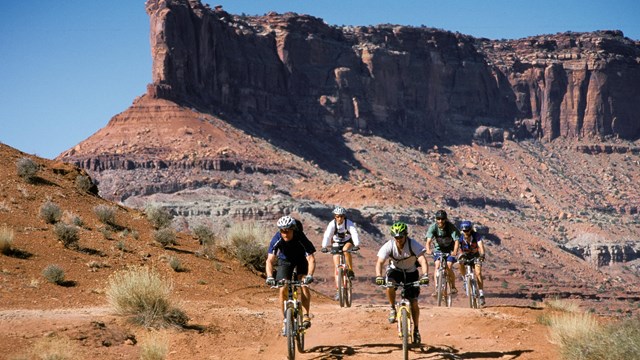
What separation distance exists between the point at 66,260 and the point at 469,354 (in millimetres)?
11093

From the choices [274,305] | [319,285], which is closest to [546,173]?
[319,285]

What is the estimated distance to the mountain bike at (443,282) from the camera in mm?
18656

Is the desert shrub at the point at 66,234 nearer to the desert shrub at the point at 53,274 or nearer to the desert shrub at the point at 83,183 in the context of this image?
the desert shrub at the point at 53,274

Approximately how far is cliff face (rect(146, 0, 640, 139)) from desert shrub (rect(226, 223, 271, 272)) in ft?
264

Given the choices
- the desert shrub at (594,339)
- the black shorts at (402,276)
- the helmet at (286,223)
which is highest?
the helmet at (286,223)

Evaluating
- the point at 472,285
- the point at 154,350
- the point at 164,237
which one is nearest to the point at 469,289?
the point at 472,285

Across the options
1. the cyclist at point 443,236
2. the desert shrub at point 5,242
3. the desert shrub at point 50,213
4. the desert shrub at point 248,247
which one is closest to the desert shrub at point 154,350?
the cyclist at point 443,236

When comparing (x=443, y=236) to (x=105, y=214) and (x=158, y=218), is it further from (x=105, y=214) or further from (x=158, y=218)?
(x=158, y=218)

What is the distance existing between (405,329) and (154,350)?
12.0 ft

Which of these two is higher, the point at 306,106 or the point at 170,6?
the point at 170,6

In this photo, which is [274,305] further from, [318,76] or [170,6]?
[318,76]

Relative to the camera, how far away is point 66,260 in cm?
2152

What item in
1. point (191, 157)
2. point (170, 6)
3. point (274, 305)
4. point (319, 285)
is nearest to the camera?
point (274, 305)

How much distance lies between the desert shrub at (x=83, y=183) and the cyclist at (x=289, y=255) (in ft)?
55.2
